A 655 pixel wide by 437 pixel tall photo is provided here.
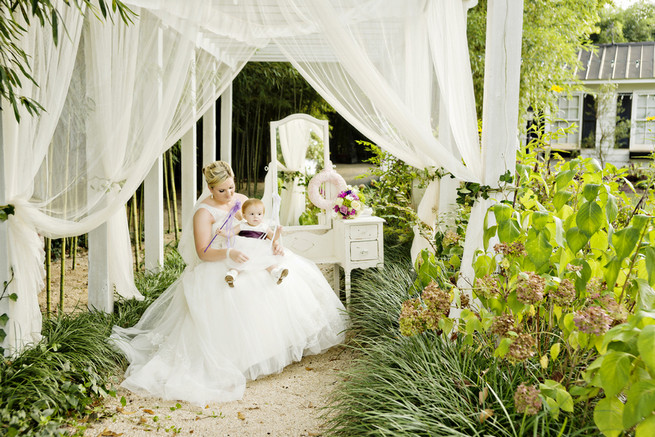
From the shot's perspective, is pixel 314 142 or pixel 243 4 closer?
pixel 243 4

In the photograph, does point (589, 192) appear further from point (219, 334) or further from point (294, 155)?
point (294, 155)

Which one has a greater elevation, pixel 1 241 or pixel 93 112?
pixel 93 112

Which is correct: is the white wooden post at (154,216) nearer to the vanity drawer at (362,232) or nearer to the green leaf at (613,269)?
the vanity drawer at (362,232)

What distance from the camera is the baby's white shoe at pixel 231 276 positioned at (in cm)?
383

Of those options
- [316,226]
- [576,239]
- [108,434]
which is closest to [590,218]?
[576,239]

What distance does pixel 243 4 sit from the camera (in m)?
3.87

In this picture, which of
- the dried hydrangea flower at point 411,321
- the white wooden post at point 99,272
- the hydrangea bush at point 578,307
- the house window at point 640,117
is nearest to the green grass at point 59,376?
the white wooden post at point 99,272

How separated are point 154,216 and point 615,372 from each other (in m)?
4.44

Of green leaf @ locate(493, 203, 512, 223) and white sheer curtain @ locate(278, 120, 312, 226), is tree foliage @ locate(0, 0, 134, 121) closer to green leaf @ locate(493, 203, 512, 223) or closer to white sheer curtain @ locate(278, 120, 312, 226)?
green leaf @ locate(493, 203, 512, 223)

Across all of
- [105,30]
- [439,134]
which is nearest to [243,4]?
[105,30]

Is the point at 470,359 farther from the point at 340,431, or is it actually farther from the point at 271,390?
the point at 271,390

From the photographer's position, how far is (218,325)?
3.80 metres

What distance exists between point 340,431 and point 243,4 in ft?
9.17

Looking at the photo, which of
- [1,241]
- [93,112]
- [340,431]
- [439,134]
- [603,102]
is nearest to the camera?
[340,431]
